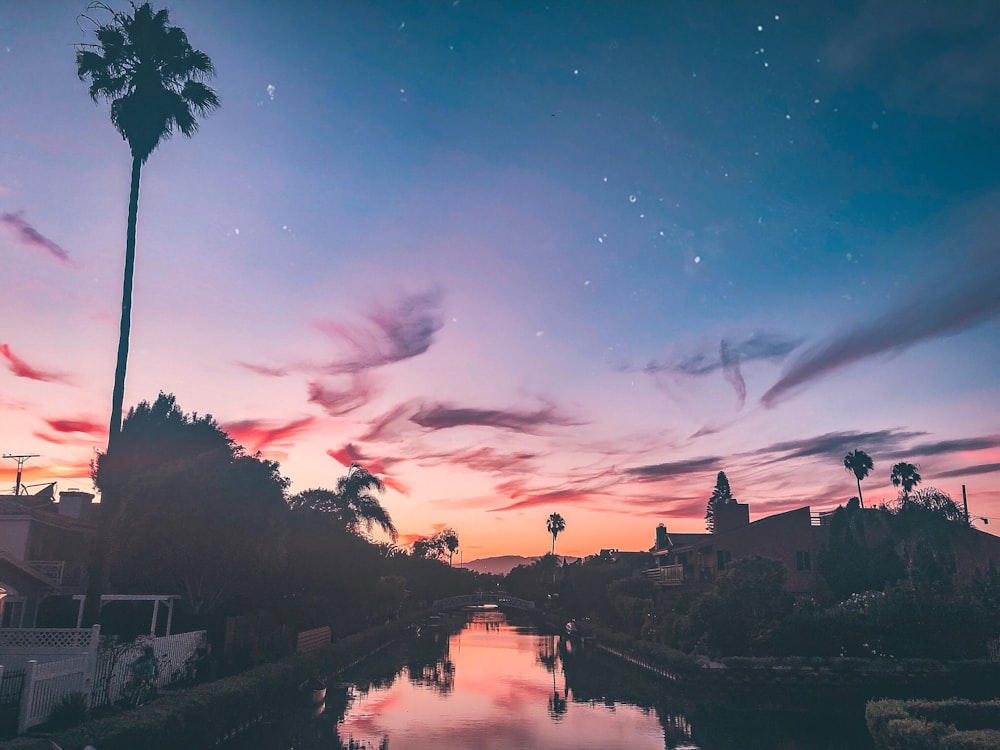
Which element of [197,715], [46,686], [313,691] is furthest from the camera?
[313,691]

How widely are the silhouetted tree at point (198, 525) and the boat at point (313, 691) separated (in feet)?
19.7

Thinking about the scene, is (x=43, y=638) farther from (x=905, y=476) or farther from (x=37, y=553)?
(x=905, y=476)

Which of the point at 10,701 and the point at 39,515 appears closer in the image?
the point at 10,701

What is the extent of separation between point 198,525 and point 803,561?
2088 inches

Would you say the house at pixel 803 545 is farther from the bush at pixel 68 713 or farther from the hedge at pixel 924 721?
the bush at pixel 68 713

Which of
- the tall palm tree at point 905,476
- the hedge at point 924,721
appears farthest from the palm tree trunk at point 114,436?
the tall palm tree at point 905,476

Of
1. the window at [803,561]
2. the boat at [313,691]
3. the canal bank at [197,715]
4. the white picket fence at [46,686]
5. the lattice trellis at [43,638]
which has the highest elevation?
the window at [803,561]

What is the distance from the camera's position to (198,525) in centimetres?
3634

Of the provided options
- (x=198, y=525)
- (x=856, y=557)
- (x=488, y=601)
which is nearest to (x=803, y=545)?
(x=856, y=557)

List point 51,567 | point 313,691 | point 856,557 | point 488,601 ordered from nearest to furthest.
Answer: point 313,691
point 51,567
point 856,557
point 488,601

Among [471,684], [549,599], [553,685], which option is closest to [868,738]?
[553,685]

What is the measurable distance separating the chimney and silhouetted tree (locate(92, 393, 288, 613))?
12.1 meters

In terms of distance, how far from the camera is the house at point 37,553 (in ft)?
117

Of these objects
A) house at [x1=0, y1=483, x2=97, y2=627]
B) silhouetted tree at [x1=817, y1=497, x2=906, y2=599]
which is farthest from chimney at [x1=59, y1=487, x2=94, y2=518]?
silhouetted tree at [x1=817, y1=497, x2=906, y2=599]
